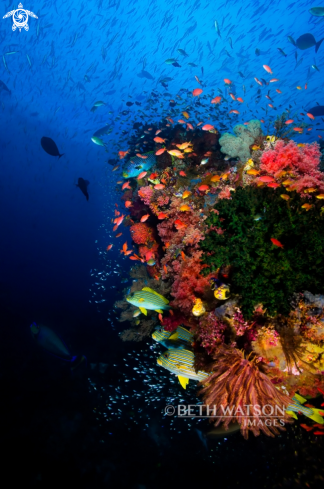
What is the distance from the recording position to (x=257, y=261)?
3.19 metres

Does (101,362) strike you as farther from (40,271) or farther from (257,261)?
(40,271)

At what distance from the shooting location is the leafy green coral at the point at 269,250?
10.0 ft

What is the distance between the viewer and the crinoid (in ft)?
9.24

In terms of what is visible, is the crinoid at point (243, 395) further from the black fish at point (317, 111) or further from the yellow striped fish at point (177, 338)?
the black fish at point (317, 111)

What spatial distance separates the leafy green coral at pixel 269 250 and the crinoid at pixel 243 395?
2.36ft

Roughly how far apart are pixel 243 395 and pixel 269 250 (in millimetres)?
1972

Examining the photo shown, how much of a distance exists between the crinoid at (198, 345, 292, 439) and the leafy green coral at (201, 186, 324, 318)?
0.72 meters

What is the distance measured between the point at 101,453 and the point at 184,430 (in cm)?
285

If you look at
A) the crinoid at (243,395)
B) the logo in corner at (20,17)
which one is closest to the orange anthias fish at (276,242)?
the crinoid at (243,395)

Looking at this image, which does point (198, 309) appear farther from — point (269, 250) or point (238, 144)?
point (238, 144)

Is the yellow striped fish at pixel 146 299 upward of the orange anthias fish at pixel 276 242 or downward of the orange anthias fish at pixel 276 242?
downward

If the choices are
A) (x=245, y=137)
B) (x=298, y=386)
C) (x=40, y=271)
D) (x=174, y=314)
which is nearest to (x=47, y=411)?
(x=174, y=314)

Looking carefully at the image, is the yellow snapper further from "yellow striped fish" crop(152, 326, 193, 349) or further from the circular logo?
the circular logo

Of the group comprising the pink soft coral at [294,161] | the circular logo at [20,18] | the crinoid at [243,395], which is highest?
the circular logo at [20,18]
